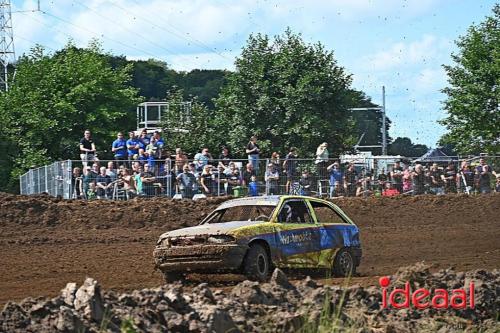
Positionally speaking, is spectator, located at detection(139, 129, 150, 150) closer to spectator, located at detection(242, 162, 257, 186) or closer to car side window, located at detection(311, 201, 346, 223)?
spectator, located at detection(242, 162, 257, 186)

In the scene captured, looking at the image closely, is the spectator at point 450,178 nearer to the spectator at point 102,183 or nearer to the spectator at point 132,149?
the spectator at point 132,149

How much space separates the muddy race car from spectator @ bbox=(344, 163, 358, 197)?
36.4 feet

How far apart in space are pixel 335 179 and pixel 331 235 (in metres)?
12.2

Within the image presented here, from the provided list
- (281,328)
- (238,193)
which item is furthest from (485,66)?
(281,328)

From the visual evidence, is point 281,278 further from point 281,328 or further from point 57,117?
point 57,117

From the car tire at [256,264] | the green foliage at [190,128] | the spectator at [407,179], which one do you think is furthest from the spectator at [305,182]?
the green foliage at [190,128]

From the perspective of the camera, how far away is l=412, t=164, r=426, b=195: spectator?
95.3 ft

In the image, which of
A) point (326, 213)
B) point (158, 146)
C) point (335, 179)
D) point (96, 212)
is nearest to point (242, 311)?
point (326, 213)

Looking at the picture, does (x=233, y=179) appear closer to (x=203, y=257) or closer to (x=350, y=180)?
(x=350, y=180)

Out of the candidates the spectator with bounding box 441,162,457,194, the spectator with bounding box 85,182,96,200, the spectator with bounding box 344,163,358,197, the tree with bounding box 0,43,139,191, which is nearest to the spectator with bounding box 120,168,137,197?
the spectator with bounding box 85,182,96,200

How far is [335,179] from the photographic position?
28609 millimetres

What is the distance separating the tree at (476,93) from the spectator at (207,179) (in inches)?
862

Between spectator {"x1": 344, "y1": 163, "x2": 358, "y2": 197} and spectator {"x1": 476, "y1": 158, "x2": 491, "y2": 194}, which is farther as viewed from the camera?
spectator {"x1": 476, "y1": 158, "x2": 491, "y2": 194}

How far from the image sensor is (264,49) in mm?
43750
